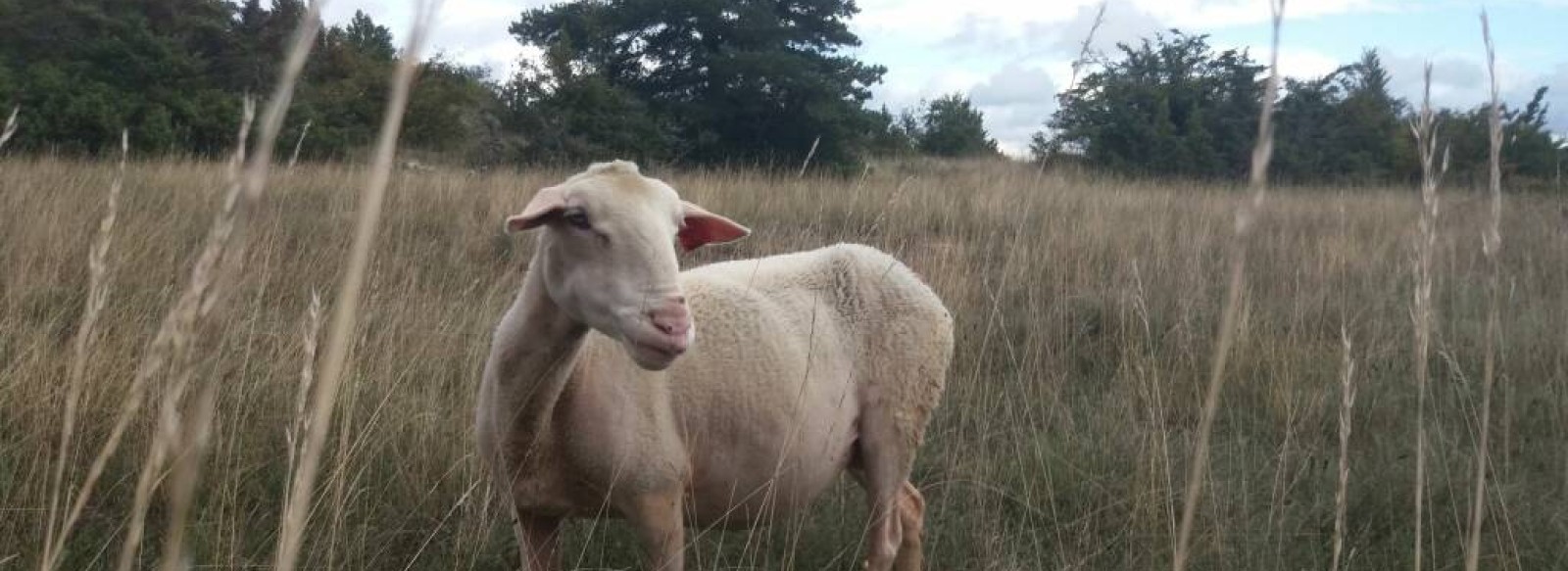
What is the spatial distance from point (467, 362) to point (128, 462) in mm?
1312

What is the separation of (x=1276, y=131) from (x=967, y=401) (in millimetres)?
17786

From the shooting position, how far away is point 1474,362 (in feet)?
17.7

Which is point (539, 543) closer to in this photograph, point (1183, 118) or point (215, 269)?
point (215, 269)

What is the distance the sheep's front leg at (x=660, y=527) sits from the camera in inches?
110

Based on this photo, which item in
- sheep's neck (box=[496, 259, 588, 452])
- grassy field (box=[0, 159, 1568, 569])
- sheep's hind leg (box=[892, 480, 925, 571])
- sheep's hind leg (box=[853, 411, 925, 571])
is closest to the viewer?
sheep's neck (box=[496, 259, 588, 452])

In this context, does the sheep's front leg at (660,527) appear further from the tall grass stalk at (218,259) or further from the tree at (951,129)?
the tree at (951,129)

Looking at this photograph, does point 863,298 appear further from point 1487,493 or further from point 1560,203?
point 1560,203

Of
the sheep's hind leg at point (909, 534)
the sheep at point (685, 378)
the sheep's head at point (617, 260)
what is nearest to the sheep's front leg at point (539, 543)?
the sheep at point (685, 378)

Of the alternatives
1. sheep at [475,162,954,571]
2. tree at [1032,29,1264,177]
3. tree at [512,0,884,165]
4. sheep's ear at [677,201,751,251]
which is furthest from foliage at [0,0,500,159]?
sheep's ear at [677,201,751,251]

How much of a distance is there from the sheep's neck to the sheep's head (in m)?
0.08

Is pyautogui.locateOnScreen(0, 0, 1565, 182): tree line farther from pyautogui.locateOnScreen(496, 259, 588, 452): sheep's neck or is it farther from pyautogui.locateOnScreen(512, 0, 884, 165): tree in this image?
pyautogui.locateOnScreen(496, 259, 588, 452): sheep's neck

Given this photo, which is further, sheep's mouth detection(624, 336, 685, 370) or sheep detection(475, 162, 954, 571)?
sheep detection(475, 162, 954, 571)

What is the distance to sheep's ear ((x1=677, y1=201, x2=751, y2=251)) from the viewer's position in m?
2.89

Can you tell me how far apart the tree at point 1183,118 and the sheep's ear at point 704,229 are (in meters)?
11.5
